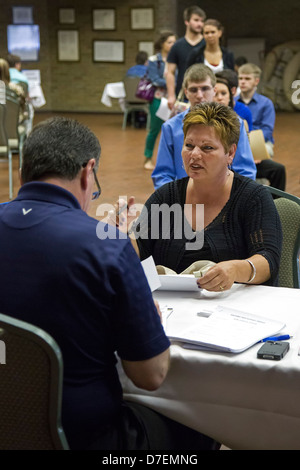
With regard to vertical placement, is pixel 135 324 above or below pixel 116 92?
above

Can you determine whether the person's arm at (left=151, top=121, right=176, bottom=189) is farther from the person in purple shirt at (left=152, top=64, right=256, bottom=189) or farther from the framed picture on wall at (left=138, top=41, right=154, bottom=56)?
the framed picture on wall at (left=138, top=41, right=154, bottom=56)

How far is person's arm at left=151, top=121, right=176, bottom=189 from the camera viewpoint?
397 cm

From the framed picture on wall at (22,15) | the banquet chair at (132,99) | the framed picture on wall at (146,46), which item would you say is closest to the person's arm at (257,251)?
the banquet chair at (132,99)

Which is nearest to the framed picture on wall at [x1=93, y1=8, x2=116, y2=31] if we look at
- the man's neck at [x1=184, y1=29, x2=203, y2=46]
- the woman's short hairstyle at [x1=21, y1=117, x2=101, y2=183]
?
the man's neck at [x1=184, y1=29, x2=203, y2=46]

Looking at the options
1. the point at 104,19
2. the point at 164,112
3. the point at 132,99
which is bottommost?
the point at 132,99

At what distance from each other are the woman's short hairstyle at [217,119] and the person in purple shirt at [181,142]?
49.0 inches

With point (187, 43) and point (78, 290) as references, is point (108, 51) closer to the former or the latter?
point (187, 43)

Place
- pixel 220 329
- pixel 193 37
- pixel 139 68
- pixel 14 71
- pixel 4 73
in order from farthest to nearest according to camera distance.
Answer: pixel 139 68, pixel 14 71, pixel 4 73, pixel 193 37, pixel 220 329

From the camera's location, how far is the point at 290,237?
2910 millimetres

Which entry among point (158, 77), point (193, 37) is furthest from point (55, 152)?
point (158, 77)

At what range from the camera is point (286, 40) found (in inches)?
671

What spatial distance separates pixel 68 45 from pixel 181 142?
Answer: 13609 mm

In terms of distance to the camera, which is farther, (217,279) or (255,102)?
(255,102)

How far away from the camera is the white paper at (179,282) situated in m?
2.16
